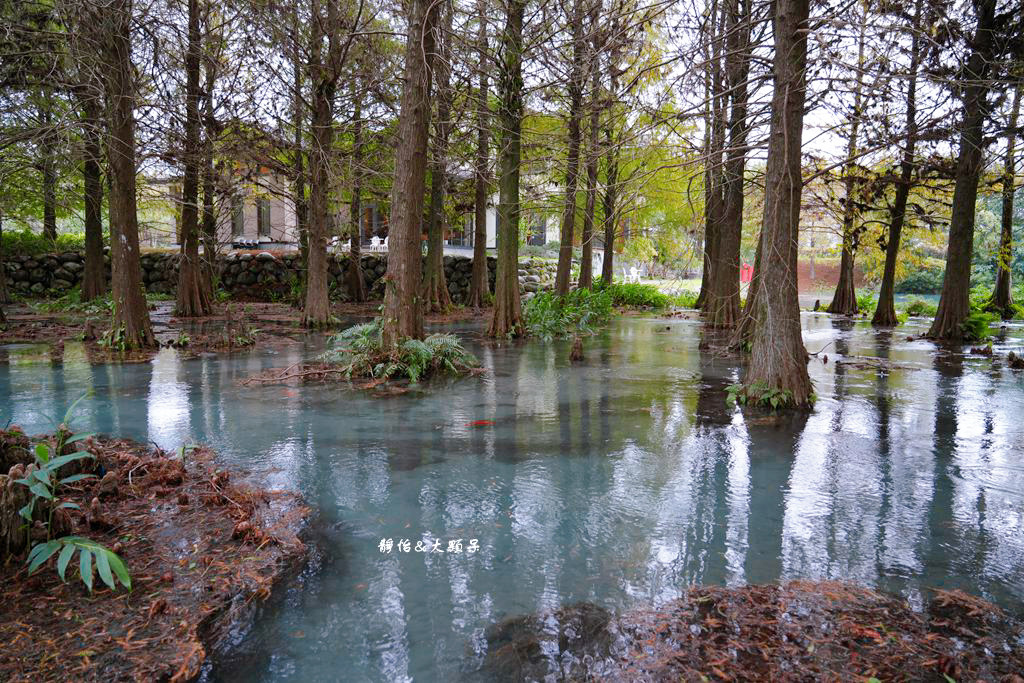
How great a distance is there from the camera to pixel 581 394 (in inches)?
365

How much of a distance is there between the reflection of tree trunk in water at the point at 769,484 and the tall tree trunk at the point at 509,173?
28.5 feet

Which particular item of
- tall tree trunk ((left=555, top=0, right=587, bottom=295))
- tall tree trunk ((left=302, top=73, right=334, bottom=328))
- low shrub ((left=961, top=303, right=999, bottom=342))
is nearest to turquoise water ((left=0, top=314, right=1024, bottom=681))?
low shrub ((left=961, top=303, right=999, bottom=342))

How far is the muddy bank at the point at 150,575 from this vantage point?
9.34ft

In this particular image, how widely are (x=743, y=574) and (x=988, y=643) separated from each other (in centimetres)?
115

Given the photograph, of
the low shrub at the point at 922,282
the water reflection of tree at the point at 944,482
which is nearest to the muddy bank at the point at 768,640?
the water reflection of tree at the point at 944,482

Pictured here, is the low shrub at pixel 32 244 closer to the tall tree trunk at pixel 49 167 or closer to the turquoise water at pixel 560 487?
the tall tree trunk at pixel 49 167

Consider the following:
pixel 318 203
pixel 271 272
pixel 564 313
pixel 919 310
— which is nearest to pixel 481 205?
pixel 564 313


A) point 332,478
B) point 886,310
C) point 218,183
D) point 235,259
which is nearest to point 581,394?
point 332,478

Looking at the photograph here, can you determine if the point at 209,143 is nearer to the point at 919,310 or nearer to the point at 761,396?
the point at 761,396

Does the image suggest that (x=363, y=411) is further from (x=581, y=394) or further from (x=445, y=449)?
(x=581, y=394)

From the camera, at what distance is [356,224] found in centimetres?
2248

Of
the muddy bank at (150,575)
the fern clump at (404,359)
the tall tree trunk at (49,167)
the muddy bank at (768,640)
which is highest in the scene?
the tall tree trunk at (49,167)

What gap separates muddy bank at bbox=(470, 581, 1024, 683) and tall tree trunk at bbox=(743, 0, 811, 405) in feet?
16.4

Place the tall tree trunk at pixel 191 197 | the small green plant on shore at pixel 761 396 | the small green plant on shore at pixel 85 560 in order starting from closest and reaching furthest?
the small green plant on shore at pixel 85 560, the small green plant on shore at pixel 761 396, the tall tree trunk at pixel 191 197
